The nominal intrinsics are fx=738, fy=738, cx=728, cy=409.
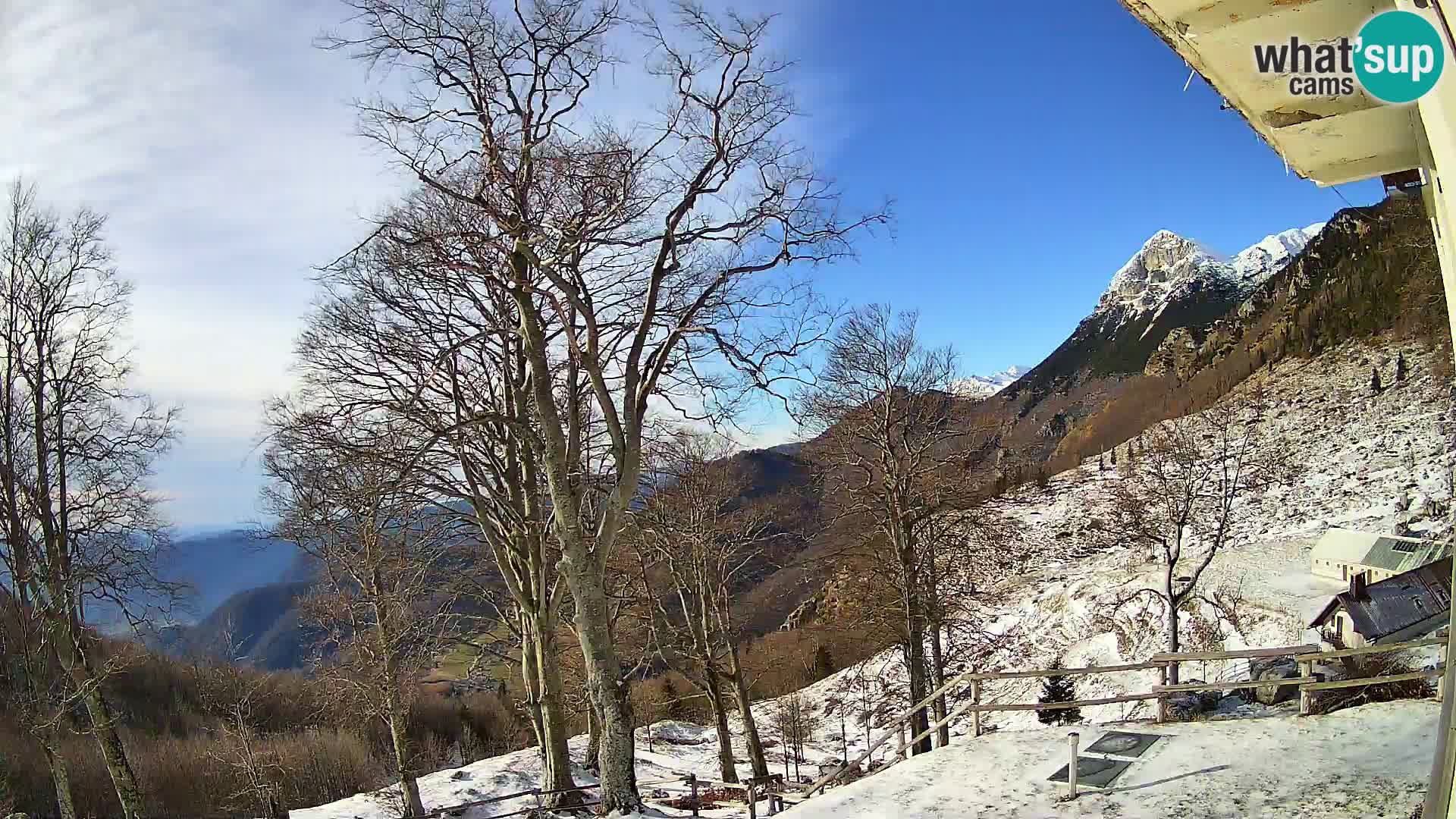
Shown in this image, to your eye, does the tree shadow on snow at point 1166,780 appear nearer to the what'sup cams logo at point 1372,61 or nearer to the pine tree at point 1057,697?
the what'sup cams logo at point 1372,61

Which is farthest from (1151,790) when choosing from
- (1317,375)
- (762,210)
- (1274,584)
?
(1317,375)

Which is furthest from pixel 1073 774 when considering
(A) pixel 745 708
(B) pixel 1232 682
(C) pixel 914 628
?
(A) pixel 745 708

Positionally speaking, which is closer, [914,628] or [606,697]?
[606,697]

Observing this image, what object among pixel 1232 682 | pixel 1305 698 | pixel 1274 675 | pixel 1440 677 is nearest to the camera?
pixel 1440 677

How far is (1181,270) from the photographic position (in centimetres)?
13312

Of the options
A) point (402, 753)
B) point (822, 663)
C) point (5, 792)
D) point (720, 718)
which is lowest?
point (822, 663)

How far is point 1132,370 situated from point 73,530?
114 m

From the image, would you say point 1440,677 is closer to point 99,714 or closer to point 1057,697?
point 1057,697

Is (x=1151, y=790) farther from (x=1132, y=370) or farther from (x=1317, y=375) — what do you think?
(x=1132, y=370)

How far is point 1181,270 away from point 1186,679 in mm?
136961

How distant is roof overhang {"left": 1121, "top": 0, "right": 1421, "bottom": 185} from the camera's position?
8.23ft

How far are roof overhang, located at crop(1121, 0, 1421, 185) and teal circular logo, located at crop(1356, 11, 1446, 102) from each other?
142mm

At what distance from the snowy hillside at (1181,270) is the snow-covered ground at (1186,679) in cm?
6781

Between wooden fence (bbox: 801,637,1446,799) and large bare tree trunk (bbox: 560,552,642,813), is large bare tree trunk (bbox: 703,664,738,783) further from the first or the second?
large bare tree trunk (bbox: 560,552,642,813)
